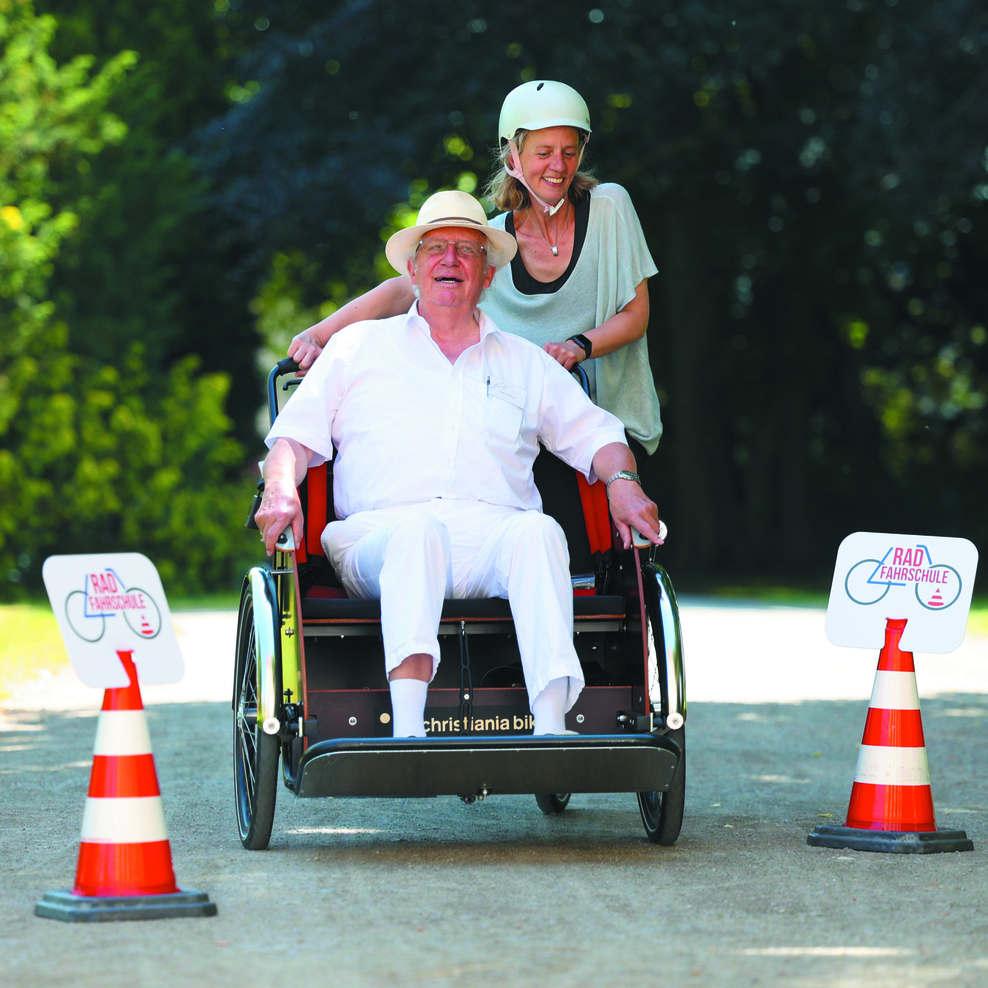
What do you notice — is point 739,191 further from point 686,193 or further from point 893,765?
point 893,765

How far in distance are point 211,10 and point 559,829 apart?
1967cm

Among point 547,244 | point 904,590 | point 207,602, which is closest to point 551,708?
point 904,590

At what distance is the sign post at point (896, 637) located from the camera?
17.5ft

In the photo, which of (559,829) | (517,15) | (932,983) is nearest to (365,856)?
(559,829)

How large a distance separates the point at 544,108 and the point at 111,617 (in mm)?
2506

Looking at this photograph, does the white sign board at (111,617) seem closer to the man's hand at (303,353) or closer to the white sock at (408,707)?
the white sock at (408,707)

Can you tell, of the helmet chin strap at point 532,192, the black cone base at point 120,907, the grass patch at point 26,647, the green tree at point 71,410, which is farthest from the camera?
the green tree at point 71,410

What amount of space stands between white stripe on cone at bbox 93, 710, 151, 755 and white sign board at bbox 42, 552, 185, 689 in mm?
73

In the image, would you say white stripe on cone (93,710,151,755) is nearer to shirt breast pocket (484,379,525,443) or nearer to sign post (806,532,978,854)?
shirt breast pocket (484,379,525,443)

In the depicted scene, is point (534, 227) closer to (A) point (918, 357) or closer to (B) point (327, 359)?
(B) point (327, 359)

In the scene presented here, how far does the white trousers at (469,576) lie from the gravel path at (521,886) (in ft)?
1.94

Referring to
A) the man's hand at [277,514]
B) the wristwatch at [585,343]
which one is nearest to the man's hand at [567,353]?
the wristwatch at [585,343]

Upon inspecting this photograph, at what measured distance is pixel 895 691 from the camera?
5.37 metres

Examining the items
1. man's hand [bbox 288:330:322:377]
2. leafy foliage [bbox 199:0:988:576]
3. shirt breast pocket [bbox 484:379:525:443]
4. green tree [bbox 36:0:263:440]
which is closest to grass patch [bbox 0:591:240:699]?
man's hand [bbox 288:330:322:377]
